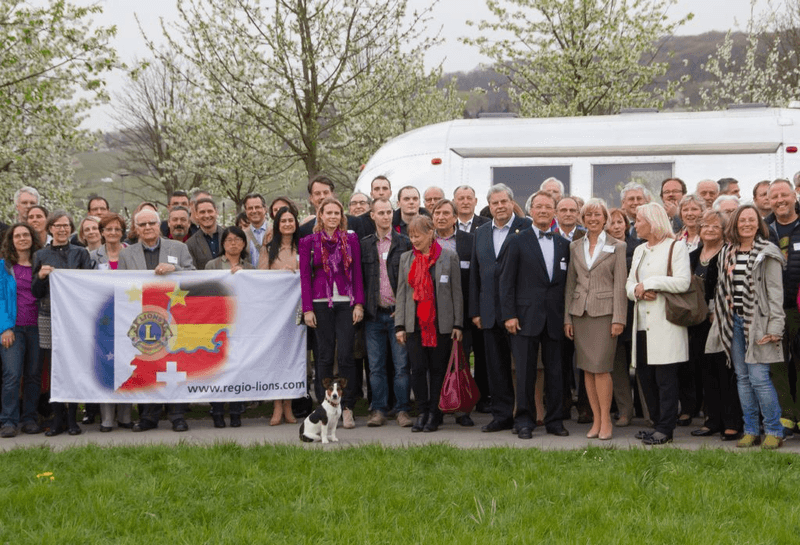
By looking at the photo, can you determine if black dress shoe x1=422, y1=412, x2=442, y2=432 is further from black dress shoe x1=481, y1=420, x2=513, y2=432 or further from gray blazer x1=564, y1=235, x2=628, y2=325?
gray blazer x1=564, y1=235, x2=628, y2=325

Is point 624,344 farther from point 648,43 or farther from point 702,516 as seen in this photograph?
point 648,43

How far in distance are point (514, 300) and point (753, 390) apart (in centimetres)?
225

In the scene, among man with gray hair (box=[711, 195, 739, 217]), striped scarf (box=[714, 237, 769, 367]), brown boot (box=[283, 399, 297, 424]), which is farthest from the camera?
brown boot (box=[283, 399, 297, 424])

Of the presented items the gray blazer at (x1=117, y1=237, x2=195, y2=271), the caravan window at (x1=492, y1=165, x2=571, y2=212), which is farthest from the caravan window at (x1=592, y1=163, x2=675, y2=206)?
the gray blazer at (x1=117, y1=237, x2=195, y2=271)

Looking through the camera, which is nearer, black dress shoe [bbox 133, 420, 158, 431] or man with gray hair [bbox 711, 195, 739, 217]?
man with gray hair [bbox 711, 195, 739, 217]

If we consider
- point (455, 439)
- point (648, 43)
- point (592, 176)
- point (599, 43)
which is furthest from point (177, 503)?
point (648, 43)

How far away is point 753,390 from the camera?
7.87 meters

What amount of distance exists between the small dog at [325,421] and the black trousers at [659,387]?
2.80 metres

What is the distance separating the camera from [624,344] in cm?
894

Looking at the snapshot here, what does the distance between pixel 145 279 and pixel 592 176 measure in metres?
6.52

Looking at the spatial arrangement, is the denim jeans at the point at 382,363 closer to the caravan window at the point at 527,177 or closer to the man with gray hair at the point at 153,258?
the man with gray hair at the point at 153,258

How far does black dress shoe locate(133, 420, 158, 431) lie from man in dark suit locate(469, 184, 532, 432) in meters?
3.37

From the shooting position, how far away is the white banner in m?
9.10

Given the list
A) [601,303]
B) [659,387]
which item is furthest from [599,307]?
[659,387]
